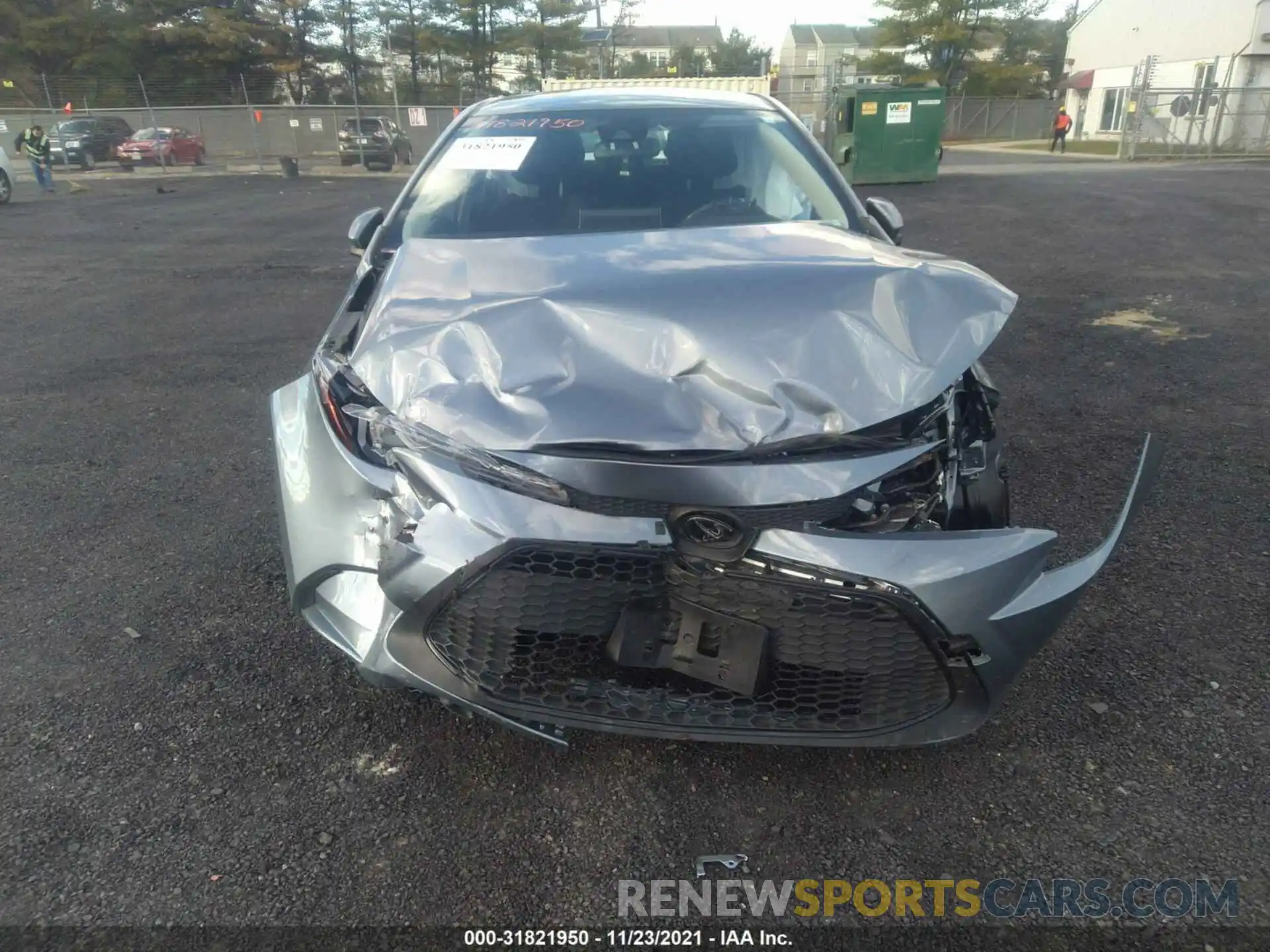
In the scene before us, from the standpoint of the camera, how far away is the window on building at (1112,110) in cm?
3816

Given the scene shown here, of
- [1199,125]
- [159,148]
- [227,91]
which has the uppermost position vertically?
[227,91]

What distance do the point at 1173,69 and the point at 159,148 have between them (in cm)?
3756

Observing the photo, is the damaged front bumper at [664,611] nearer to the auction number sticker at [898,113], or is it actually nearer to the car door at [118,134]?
the auction number sticker at [898,113]

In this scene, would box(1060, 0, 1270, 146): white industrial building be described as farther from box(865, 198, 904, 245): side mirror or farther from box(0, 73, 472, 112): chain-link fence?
box(865, 198, 904, 245): side mirror

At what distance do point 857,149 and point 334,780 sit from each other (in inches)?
716

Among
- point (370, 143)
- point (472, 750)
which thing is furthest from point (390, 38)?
point (472, 750)

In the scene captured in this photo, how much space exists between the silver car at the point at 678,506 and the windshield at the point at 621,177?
1.09 meters

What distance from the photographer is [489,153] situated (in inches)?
145

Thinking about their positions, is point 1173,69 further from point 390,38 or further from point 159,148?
point 159,148

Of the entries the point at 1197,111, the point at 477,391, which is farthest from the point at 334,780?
the point at 1197,111

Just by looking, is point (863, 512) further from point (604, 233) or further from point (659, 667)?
point (604, 233)

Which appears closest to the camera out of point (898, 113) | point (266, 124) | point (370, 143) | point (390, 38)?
point (898, 113)

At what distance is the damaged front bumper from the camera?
1860 mm

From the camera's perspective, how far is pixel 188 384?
5.39 meters
